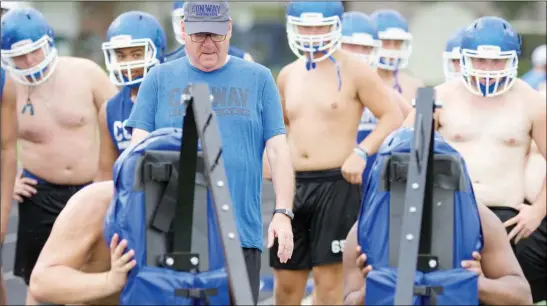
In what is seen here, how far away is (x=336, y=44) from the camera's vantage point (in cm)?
903

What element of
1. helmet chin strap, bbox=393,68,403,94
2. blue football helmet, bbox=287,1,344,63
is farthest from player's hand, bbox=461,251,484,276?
helmet chin strap, bbox=393,68,403,94

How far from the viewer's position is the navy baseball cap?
5555 millimetres

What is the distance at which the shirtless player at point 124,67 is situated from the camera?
24.1 ft

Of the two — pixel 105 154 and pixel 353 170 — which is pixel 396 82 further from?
pixel 105 154

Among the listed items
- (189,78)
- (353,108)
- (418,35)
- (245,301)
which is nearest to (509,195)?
(353,108)

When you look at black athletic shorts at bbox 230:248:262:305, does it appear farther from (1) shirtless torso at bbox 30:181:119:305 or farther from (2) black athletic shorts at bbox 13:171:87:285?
(2) black athletic shorts at bbox 13:171:87:285

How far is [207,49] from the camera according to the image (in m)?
5.68

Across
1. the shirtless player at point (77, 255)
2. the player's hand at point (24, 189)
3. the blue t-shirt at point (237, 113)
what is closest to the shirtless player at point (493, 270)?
the blue t-shirt at point (237, 113)

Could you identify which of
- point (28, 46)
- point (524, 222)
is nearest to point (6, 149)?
point (28, 46)

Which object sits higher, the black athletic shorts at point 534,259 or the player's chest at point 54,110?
the player's chest at point 54,110

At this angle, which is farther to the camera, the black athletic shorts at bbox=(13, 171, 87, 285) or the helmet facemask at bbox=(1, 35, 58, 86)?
the black athletic shorts at bbox=(13, 171, 87, 285)

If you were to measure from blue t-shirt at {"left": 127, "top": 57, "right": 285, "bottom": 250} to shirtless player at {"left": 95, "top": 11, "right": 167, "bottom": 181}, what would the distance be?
155cm

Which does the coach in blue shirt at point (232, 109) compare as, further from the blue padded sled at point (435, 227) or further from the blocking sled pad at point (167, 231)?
the blocking sled pad at point (167, 231)

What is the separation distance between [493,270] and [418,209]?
1.20 m
